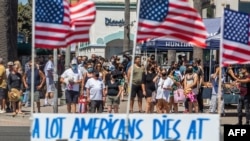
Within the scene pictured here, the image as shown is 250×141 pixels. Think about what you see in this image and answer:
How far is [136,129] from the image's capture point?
30.6 feet

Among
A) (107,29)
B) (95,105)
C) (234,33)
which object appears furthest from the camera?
(107,29)

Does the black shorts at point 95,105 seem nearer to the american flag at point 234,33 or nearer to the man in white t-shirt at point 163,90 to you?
the man in white t-shirt at point 163,90

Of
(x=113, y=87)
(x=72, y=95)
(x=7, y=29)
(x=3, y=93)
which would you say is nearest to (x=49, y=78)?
(x=7, y=29)

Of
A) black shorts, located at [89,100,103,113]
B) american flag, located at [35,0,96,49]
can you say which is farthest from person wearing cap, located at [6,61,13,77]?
american flag, located at [35,0,96,49]

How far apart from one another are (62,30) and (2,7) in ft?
Result: 40.9

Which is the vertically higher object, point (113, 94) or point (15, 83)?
point (15, 83)

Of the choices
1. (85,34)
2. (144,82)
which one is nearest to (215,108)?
(144,82)

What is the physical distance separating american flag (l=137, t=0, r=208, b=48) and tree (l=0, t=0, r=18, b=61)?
13.2 meters

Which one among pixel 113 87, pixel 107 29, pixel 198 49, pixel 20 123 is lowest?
pixel 20 123

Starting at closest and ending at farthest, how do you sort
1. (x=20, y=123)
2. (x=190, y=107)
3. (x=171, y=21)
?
(x=171, y=21)
(x=20, y=123)
(x=190, y=107)

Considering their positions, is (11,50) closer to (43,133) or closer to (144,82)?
(144,82)

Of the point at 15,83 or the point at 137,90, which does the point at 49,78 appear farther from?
the point at 137,90

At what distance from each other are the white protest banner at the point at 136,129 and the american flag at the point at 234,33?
44.4 inches

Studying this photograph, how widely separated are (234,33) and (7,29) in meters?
13.5
